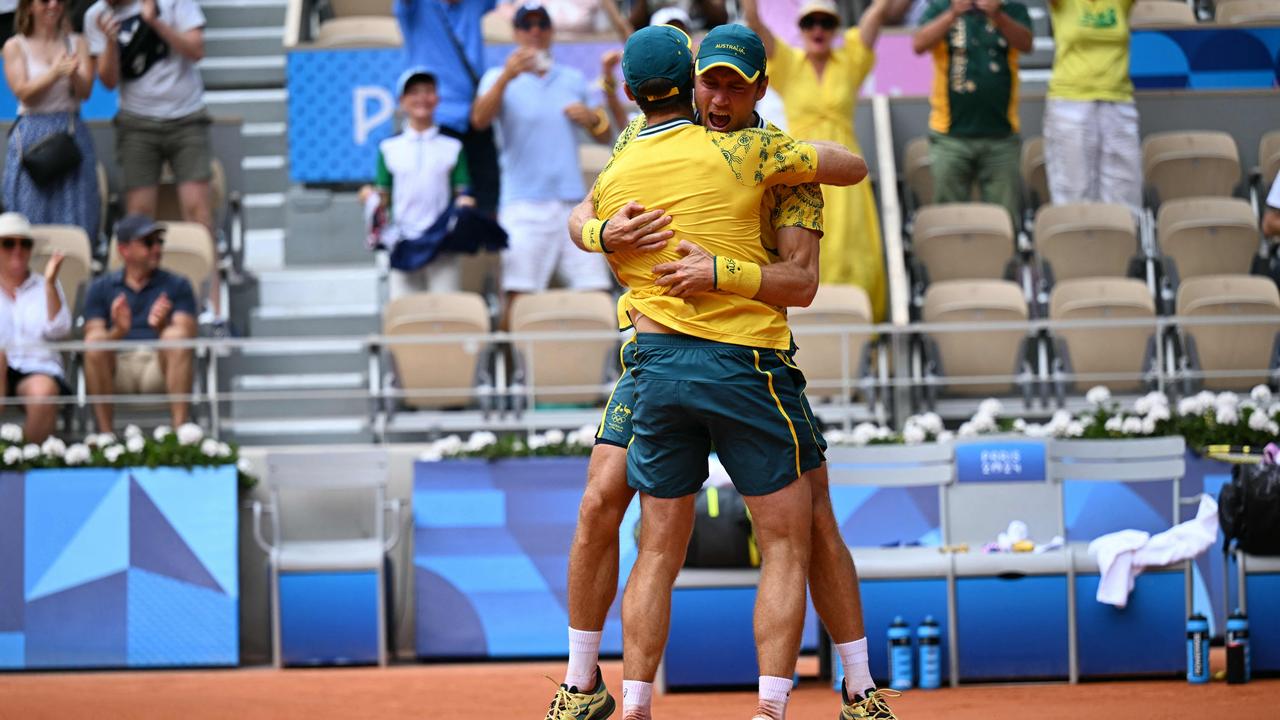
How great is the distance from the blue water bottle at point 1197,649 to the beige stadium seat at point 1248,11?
7.41 metres

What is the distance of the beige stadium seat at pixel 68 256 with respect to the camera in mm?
10969

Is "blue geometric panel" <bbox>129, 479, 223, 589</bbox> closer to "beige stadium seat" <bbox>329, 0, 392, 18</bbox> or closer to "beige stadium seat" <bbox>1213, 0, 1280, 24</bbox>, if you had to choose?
"beige stadium seat" <bbox>329, 0, 392, 18</bbox>

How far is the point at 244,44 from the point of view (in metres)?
14.1

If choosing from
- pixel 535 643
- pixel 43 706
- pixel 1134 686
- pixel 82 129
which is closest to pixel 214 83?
pixel 82 129

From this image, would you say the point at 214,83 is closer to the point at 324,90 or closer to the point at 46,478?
the point at 324,90

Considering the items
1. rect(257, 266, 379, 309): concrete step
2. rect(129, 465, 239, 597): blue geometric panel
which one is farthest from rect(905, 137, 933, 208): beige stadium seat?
rect(129, 465, 239, 597): blue geometric panel

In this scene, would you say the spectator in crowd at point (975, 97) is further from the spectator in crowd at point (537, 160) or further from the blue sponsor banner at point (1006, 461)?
the blue sponsor banner at point (1006, 461)

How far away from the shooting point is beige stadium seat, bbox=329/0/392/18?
561 inches

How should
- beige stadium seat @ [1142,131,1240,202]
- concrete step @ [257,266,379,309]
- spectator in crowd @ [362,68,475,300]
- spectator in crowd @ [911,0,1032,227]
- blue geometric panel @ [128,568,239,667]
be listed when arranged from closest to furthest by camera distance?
Result: blue geometric panel @ [128,568,239,667] < spectator in crowd @ [362,68,475,300] < spectator in crowd @ [911,0,1032,227] < concrete step @ [257,266,379,309] < beige stadium seat @ [1142,131,1240,202]

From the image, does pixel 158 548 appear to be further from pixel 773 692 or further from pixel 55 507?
pixel 773 692

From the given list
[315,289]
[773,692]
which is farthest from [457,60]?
[773,692]

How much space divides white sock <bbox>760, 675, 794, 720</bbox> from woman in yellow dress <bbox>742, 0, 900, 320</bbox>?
5995 millimetres

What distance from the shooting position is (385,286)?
12.1 metres

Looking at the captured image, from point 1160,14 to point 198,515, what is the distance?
8612 millimetres
